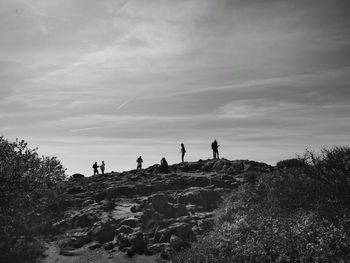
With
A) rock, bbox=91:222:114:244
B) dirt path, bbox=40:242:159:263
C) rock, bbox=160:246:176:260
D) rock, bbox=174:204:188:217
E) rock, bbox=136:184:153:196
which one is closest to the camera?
rock, bbox=160:246:176:260

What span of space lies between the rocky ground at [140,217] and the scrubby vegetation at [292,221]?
2878 millimetres

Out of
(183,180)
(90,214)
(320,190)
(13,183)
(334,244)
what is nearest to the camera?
(334,244)

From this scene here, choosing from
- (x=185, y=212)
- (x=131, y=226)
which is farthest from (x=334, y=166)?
(x=131, y=226)

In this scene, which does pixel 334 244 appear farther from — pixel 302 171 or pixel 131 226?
pixel 131 226

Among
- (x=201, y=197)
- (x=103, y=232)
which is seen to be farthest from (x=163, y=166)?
(x=103, y=232)

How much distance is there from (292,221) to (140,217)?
544 inches

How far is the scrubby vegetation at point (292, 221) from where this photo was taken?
14.8 m

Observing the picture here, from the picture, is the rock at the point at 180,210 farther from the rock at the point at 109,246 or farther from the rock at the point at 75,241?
the rock at the point at 75,241

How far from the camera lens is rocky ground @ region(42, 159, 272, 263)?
901 inches

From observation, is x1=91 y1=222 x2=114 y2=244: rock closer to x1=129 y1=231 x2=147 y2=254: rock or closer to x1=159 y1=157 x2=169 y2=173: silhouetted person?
x1=129 y1=231 x2=147 y2=254: rock

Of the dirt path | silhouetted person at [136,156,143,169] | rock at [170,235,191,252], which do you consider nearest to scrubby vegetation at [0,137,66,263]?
the dirt path

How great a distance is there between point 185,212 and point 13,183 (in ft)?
45.1

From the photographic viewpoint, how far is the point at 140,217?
28.4 m

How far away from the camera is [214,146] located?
4912 centimetres
